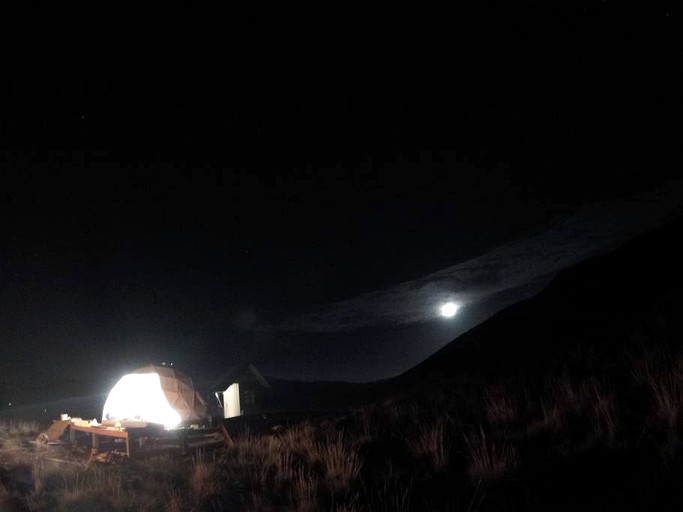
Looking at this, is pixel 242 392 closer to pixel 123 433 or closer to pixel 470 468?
pixel 123 433

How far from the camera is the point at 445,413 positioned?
9031mm

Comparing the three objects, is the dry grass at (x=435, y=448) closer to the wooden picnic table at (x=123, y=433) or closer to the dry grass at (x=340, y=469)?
the dry grass at (x=340, y=469)

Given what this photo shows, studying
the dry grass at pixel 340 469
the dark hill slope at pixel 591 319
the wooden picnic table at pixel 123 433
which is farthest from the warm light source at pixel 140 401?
the dry grass at pixel 340 469

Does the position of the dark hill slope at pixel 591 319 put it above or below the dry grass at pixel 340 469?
above

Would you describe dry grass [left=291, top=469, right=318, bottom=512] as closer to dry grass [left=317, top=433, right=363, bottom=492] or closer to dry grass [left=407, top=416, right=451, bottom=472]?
dry grass [left=317, top=433, right=363, bottom=492]

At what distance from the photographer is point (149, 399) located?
19.2m

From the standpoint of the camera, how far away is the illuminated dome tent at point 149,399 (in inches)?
744

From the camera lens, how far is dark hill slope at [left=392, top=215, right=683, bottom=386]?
1067 cm

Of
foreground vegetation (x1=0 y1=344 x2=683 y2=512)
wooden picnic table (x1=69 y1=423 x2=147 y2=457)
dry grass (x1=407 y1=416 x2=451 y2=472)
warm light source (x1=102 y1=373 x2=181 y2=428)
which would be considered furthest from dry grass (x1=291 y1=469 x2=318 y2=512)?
warm light source (x1=102 y1=373 x2=181 y2=428)

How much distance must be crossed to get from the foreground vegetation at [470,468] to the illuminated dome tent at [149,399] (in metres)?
8.89

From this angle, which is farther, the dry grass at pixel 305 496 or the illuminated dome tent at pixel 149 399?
the illuminated dome tent at pixel 149 399

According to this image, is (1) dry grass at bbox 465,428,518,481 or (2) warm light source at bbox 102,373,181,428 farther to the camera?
(2) warm light source at bbox 102,373,181,428

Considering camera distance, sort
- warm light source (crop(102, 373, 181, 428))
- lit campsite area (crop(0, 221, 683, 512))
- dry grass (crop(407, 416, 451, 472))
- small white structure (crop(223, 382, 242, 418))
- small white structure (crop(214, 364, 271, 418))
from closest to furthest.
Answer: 1. lit campsite area (crop(0, 221, 683, 512))
2. dry grass (crop(407, 416, 451, 472))
3. warm light source (crop(102, 373, 181, 428))
4. small white structure (crop(223, 382, 242, 418))
5. small white structure (crop(214, 364, 271, 418))

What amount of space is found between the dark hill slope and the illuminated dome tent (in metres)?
11.4
